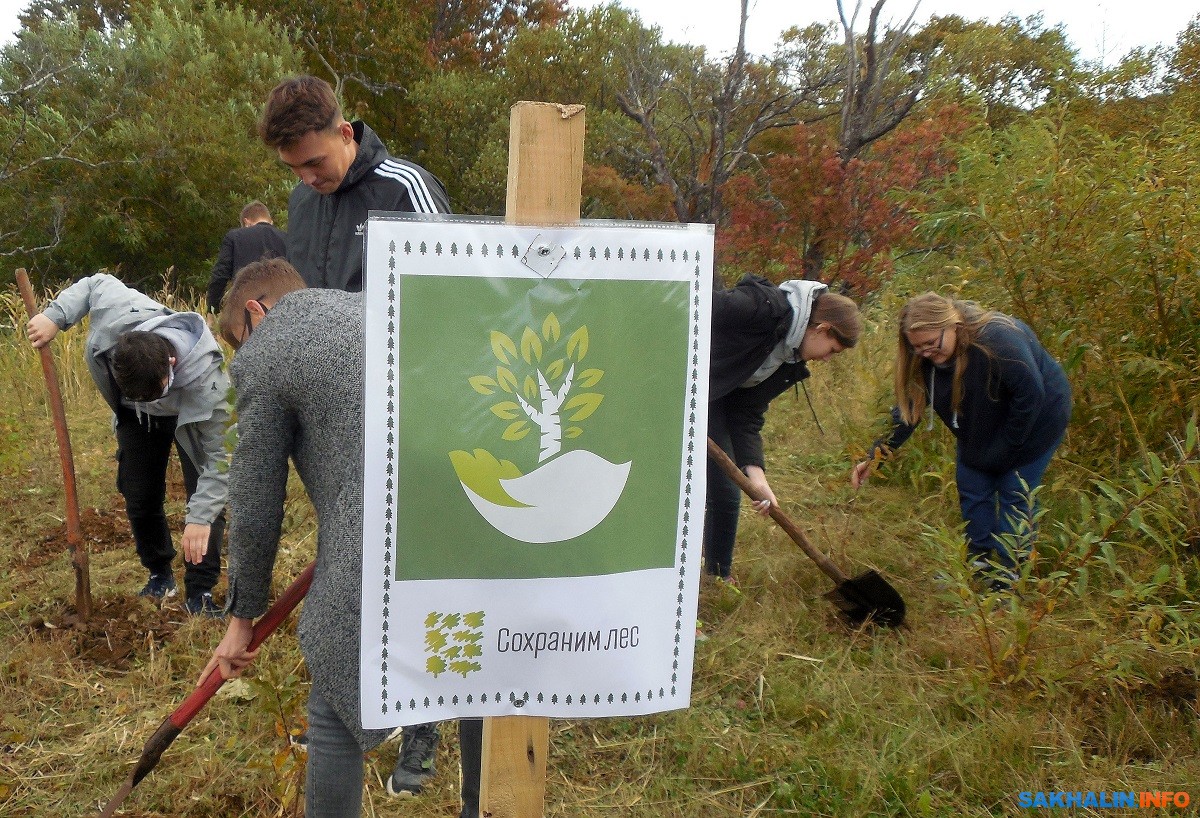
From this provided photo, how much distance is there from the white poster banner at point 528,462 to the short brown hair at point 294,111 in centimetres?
109

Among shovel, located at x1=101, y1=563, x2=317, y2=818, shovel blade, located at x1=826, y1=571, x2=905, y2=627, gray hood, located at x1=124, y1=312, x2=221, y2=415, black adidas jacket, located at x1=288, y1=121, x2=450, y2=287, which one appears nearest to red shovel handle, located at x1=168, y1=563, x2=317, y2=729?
shovel, located at x1=101, y1=563, x2=317, y2=818

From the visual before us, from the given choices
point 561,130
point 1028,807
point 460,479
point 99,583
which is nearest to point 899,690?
point 1028,807

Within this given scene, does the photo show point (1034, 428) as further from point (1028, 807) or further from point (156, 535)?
point (156, 535)

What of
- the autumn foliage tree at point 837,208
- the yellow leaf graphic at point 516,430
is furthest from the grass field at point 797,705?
the autumn foliage tree at point 837,208

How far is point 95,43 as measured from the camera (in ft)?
42.0

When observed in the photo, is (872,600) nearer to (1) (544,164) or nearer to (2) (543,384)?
(2) (543,384)

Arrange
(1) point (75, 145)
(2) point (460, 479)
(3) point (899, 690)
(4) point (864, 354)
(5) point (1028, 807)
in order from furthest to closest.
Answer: (1) point (75, 145) < (4) point (864, 354) < (3) point (899, 690) < (5) point (1028, 807) < (2) point (460, 479)

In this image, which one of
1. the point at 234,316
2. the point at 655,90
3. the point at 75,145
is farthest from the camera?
the point at 655,90

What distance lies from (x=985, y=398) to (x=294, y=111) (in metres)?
2.87

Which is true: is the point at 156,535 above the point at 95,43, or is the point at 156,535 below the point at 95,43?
below

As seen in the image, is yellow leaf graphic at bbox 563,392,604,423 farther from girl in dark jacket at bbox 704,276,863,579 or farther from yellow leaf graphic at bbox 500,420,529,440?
girl in dark jacket at bbox 704,276,863,579

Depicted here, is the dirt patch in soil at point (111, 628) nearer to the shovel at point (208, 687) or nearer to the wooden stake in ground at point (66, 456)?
the wooden stake in ground at point (66, 456)

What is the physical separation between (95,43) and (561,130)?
555 inches

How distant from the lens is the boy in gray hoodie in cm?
338
